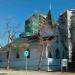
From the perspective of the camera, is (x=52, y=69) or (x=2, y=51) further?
(x=2, y=51)

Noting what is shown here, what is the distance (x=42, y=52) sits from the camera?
172 ft

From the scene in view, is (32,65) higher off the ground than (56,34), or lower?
lower

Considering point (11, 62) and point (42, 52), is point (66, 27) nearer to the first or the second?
point (42, 52)

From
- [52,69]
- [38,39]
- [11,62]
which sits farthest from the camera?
[11,62]

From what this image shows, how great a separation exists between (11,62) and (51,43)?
10003 mm

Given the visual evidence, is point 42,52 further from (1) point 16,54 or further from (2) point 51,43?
(1) point 16,54

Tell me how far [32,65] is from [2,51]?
9.79 metres

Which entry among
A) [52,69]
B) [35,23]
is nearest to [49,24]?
[35,23]

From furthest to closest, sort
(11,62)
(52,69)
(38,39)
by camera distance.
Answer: (11,62), (38,39), (52,69)

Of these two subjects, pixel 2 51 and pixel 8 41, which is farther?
pixel 2 51

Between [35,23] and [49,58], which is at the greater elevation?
[35,23]

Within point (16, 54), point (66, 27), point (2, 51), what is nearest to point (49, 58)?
point (66, 27)

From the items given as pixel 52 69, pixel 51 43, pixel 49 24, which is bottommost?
pixel 52 69

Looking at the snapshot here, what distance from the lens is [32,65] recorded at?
53938 mm
